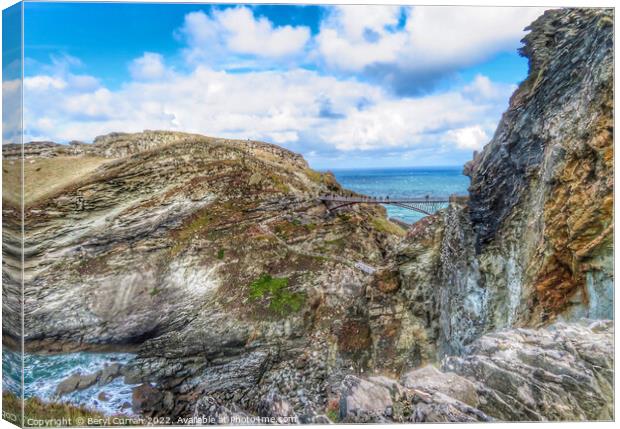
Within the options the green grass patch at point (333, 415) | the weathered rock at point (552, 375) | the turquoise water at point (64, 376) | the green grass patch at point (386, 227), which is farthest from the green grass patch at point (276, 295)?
the weathered rock at point (552, 375)

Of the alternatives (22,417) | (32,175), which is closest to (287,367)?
(22,417)

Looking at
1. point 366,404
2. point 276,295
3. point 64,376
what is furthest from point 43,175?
point 366,404

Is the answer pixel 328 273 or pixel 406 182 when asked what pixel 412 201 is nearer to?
pixel 406 182

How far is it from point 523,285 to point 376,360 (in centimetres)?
376

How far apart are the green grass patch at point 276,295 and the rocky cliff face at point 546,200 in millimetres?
3573

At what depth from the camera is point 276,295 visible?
34.3 ft

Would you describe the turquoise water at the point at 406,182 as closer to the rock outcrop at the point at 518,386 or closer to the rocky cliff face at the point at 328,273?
the rocky cliff face at the point at 328,273

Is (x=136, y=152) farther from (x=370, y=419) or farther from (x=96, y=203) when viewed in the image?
(x=370, y=419)

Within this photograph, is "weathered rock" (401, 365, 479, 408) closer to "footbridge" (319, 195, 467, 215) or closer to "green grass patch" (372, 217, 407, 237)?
"footbridge" (319, 195, 467, 215)

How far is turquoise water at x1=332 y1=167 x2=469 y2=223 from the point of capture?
9.89 meters

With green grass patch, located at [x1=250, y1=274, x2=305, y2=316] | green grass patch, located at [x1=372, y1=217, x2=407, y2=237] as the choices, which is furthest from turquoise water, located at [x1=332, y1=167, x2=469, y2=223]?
green grass patch, located at [x1=250, y1=274, x2=305, y2=316]

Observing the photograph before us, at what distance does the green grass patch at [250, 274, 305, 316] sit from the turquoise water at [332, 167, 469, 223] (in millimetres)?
3274

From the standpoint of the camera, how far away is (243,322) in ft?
33.3

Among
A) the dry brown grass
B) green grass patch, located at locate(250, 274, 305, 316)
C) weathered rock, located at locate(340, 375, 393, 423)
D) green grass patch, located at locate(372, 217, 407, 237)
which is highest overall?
the dry brown grass
